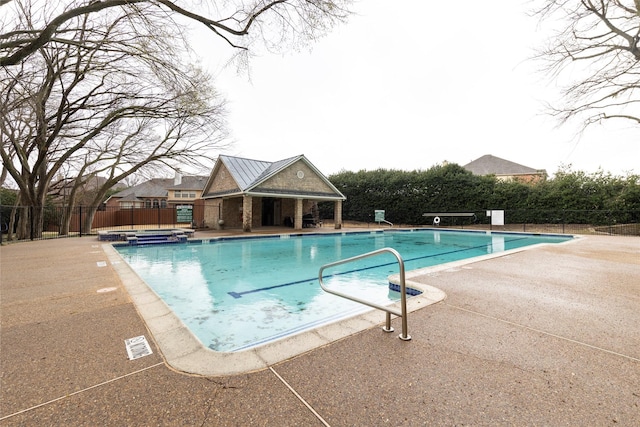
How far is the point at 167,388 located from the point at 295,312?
295 cm

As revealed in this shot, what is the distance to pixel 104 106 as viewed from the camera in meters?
12.3

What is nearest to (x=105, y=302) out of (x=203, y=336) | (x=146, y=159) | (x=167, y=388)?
(x=203, y=336)

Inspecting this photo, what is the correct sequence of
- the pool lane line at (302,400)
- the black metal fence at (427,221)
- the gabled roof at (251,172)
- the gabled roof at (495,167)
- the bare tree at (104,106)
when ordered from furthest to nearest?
the gabled roof at (495,167) → the gabled roof at (251,172) → the black metal fence at (427,221) → the bare tree at (104,106) → the pool lane line at (302,400)

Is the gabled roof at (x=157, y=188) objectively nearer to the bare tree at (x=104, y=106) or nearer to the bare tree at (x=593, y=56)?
the bare tree at (x=104, y=106)

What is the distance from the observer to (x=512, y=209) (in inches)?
749

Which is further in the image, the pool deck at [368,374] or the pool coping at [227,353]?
the pool coping at [227,353]

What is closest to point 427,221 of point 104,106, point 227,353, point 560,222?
point 560,222

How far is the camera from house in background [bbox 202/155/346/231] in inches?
664

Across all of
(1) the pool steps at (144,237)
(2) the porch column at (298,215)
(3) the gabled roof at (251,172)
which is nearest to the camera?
(1) the pool steps at (144,237)

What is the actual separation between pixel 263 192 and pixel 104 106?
8.24 meters

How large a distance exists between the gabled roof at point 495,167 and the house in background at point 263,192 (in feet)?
81.4

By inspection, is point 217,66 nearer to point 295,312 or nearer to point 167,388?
point 295,312

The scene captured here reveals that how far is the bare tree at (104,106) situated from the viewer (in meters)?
5.44

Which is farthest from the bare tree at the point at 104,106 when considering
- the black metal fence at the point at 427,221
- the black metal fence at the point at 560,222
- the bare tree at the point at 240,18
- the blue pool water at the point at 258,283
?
the black metal fence at the point at 560,222
